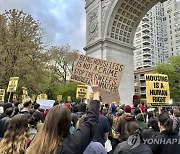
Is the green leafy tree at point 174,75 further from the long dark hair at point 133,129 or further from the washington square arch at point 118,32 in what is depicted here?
the long dark hair at point 133,129

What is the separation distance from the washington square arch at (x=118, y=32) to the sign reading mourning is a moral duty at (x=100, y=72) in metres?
13.2

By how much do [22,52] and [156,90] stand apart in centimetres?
1552

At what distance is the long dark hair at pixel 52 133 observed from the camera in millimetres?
1943

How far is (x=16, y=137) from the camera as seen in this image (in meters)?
2.71

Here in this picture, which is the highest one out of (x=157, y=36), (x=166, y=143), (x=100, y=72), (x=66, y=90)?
(x=157, y=36)

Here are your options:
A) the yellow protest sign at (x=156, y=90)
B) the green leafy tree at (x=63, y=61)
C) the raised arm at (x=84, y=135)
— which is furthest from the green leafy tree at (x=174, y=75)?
the raised arm at (x=84, y=135)

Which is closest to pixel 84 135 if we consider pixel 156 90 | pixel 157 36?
pixel 156 90

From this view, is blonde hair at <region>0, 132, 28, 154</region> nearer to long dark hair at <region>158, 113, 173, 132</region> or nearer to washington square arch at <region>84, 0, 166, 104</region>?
long dark hair at <region>158, 113, 173, 132</region>

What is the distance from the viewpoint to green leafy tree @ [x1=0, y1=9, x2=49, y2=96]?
67.6 feet

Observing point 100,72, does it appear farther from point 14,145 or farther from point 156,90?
point 14,145

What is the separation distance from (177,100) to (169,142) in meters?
46.3

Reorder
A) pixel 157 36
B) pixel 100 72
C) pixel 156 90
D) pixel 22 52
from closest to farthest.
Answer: pixel 100 72 → pixel 156 90 → pixel 22 52 → pixel 157 36

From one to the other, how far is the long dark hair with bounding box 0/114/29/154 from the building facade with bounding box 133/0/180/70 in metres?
81.2

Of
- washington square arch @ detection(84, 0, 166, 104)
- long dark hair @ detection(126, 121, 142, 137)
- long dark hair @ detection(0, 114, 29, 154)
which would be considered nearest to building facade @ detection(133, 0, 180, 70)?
washington square arch @ detection(84, 0, 166, 104)
